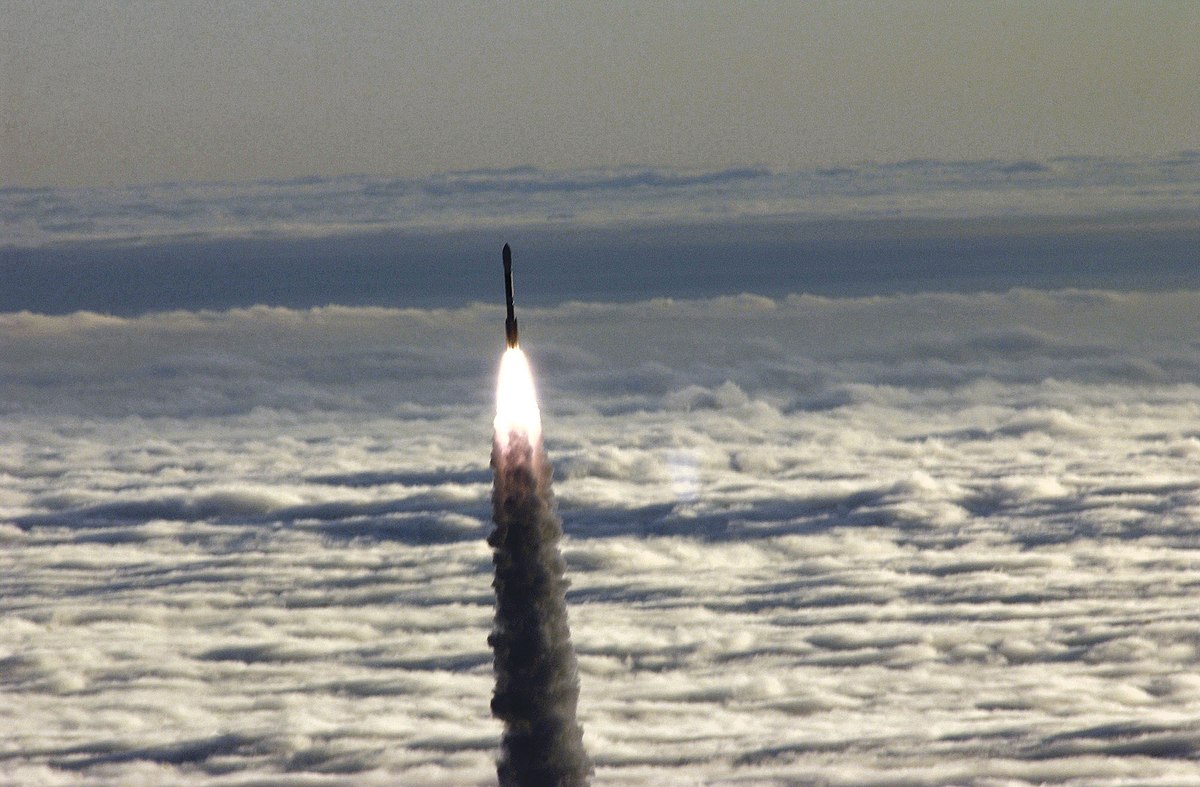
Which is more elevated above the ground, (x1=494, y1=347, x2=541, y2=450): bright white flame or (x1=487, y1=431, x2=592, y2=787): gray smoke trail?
(x1=494, y1=347, x2=541, y2=450): bright white flame

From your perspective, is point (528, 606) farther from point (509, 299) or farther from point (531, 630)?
point (509, 299)

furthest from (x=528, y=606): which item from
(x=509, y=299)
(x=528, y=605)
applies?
(x=509, y=299)

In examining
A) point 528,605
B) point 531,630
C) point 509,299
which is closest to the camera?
point 509,299

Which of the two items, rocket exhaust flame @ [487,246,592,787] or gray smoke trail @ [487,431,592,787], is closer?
rocket exhaust flame @ [487,246,592,787]
